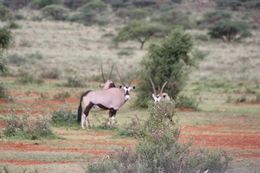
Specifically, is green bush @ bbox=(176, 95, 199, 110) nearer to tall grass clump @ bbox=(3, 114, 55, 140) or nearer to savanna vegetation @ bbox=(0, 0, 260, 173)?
savanna vegetation @ bbox=(0, 0, 260, 173)

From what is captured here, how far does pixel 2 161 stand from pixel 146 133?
2.95 m

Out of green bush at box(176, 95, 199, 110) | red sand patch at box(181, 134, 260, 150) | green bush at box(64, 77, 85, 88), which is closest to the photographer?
red sand patch at box(181, 134, 260, 150)

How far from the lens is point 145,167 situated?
29.4 ft

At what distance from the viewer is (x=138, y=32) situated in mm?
51344

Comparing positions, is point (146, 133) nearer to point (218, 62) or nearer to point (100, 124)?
point (100, 124)

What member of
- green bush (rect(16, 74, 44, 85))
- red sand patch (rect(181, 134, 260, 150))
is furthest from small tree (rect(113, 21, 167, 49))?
red sand patch (rect(181, 134, 260, 150))

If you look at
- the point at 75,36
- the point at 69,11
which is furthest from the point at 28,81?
the point at 69,11

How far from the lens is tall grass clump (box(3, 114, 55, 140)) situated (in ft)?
48.4

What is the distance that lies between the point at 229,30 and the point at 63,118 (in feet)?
144

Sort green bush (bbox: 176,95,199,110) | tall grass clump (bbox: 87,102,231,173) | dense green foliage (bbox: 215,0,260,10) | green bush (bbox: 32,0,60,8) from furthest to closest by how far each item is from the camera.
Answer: dense green foliage (bbox: 215,0,260,10)
green bush (bbox: 32,0,60,8)
green bush (bbox: 176,95,199,110)
tall grass clump (bbox: 87,102,231,173)

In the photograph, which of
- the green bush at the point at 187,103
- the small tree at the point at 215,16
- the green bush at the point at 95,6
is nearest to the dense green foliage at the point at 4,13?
the green bush at the point at 95,6

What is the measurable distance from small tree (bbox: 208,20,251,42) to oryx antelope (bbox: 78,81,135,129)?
41197 mm

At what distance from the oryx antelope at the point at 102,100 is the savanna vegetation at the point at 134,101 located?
49 cm

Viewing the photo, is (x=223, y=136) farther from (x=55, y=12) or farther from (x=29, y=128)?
(x=55, y=12)
